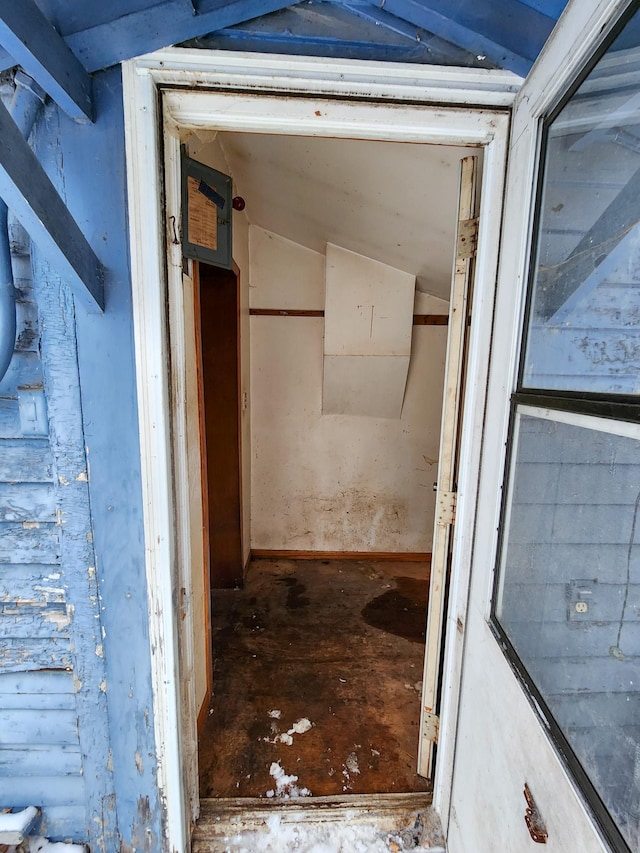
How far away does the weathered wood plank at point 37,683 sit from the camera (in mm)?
1084

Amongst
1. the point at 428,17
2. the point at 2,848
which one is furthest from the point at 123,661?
the point at 428,17

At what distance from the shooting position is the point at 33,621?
106 centimetres

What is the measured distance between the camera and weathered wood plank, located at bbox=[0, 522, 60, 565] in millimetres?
1024

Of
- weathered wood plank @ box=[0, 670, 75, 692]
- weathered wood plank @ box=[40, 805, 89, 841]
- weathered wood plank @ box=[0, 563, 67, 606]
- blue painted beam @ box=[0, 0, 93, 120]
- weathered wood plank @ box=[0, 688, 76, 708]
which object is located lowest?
weathered wood plank @ box=[40, 805, 89, 841]

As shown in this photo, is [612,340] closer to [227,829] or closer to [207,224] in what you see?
[207,224]

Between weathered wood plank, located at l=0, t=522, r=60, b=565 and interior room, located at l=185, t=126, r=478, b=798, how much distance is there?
21.8 inches

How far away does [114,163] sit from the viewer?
908 millimetres

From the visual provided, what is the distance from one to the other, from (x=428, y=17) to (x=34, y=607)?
5.79ft

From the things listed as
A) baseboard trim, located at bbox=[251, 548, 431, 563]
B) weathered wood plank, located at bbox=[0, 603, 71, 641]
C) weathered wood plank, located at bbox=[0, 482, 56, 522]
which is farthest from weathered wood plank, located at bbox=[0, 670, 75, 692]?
baseboard trim, located at bbox=[251, 548, 431, 563]

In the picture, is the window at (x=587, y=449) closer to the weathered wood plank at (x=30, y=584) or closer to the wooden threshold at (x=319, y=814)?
the wooden threshold at (x=319, y=814)

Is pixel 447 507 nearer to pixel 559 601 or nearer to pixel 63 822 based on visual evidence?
pixel 559 601

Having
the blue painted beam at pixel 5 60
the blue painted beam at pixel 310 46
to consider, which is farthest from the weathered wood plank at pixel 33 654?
the blue painted beam at pixel 310 46

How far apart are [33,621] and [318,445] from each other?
2231mm

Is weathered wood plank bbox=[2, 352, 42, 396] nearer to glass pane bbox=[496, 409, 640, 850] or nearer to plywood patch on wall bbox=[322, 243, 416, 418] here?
glass pane bbox=[496, 409, 640, 850]
